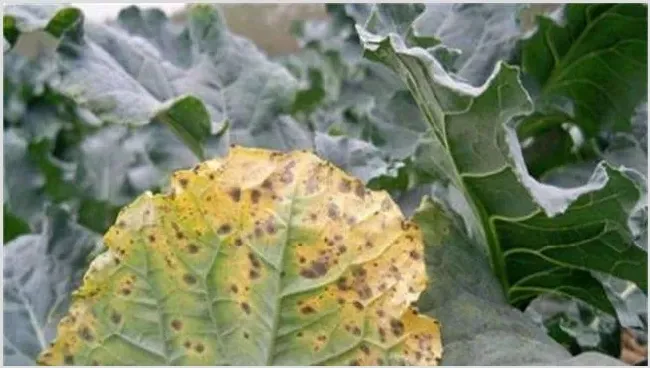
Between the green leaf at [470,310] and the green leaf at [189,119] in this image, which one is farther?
the green leaf at [189,119]

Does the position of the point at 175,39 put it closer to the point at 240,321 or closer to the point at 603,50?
the point at 603,50

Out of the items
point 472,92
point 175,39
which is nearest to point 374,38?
point 472,92

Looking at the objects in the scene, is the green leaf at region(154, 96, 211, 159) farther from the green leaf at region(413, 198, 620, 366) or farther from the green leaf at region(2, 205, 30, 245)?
the green leaf at region(2, 205, 30, 245)

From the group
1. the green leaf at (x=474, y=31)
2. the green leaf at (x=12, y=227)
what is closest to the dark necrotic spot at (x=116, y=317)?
the green leaf at (x=474, y=31)

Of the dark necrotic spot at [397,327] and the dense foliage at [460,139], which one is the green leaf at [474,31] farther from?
the dark necrotic spot at [397,327]

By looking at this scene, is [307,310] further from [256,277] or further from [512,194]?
[512,194]

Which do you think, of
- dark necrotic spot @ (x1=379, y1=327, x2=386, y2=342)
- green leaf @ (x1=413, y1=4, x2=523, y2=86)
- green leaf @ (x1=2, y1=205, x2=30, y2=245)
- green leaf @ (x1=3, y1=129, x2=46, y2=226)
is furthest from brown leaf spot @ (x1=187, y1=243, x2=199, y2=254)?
green leaf @ (x1=3, y1=129, x2=46, y2=226)

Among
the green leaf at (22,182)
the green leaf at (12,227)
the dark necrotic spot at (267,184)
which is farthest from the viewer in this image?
the green leaf at (22,182)
